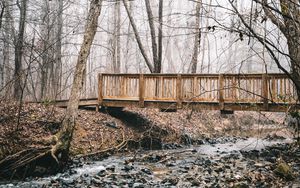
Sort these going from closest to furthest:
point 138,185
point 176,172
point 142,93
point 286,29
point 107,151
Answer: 1. point 286,29
2. point 138,185
3. point 176,172
4. point 107,151
5. point 142,93

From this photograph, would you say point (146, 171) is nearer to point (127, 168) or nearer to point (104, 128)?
point (127, 168)

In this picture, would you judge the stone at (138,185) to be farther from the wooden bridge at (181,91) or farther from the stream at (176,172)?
the wooden bridge at (181,91)

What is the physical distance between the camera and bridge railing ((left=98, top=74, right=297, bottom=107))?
37.3 ft

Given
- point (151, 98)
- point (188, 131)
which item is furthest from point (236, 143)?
point (151, 98)

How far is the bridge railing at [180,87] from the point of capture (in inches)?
447

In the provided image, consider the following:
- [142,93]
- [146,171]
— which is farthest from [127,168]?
[142,93]

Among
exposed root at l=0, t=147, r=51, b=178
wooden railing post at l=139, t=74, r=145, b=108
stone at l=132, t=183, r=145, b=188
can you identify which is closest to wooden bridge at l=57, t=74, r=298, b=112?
wooden railing post at l=139, t=74, r=145, b=108

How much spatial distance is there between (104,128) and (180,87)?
138 inches

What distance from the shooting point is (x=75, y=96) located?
850 cm

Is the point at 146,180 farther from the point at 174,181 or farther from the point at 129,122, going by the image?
the point at 129,122

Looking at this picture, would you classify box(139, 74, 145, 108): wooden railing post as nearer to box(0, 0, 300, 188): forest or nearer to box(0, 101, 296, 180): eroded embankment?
box(0, 0, 300, 188): forest

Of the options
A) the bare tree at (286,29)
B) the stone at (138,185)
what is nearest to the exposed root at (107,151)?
the stone at (138,185)

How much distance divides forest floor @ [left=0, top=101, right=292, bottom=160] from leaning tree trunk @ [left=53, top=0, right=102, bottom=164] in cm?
47

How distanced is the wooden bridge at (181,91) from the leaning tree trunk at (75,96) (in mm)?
4011
